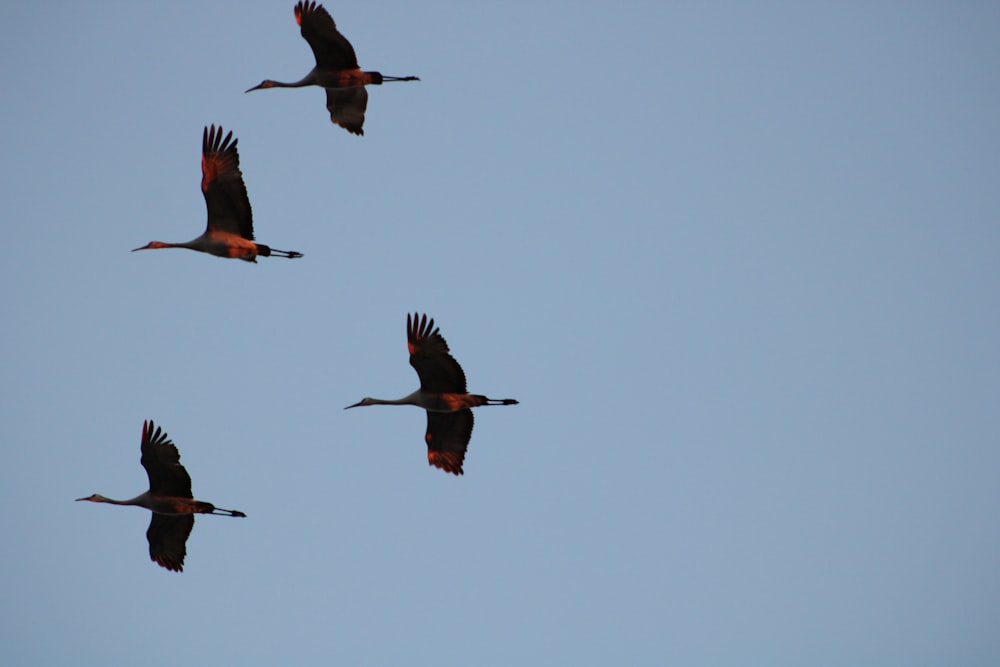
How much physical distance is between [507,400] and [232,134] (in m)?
8.65

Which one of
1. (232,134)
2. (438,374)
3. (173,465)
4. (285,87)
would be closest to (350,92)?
(285,87)

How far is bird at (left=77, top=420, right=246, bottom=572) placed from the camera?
1388 inches

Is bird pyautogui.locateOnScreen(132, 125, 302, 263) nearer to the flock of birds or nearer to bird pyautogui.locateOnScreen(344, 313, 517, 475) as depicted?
the flock of birds

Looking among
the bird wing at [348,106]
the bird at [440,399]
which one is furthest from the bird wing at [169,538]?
the bird wing at [348,106]

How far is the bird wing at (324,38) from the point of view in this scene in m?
36.5

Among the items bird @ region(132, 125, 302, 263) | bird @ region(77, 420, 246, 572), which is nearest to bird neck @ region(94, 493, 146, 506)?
bird @ region(77, 420, 246, 572)

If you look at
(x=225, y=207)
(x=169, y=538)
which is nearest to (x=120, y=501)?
(x=169, y=538)

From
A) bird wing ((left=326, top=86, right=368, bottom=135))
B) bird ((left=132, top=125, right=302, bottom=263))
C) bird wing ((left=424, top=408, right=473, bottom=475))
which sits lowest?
bird wing ((left=424, top=408, right=473, bottom=475))

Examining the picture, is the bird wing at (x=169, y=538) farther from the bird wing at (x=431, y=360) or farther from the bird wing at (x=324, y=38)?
the bird wing at (x=324, y=38)

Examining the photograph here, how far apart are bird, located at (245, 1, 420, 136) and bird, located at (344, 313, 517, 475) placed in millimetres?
6226

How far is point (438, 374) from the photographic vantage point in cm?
3594

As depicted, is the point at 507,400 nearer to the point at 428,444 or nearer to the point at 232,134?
the point at 428,444

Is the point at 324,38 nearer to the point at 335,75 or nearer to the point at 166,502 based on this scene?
the point at 335,75

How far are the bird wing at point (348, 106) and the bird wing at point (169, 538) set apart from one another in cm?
1025
